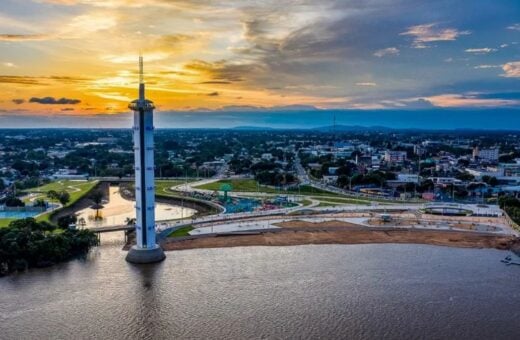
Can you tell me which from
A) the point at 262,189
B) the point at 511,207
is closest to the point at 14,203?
the point at 262,189

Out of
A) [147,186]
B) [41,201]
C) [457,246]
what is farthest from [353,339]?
[41,201]

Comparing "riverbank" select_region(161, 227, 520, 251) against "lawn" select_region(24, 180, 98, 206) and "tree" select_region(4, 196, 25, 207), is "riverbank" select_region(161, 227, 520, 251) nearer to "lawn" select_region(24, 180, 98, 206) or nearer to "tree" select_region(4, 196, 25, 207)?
"tree" select_region(4, 196, 25, 207)

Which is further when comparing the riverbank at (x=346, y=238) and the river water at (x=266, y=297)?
the riverbank at (x=346, y=238)

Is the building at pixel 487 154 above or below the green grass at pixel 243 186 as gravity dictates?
above

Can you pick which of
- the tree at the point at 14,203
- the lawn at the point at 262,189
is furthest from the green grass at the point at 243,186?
the tree at the point at 14,203

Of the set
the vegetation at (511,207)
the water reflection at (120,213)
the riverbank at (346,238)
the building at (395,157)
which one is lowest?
the water reflection at (120,213)

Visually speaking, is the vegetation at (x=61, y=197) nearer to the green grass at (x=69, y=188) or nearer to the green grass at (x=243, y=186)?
the green grass at (x=69, y=188)

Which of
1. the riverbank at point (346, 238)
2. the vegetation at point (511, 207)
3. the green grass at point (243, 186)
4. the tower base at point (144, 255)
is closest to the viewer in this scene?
the tower base at point (144, 255)

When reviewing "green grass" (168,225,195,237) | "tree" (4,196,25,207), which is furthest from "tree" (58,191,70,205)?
"green grass" (168,225,195,237)
